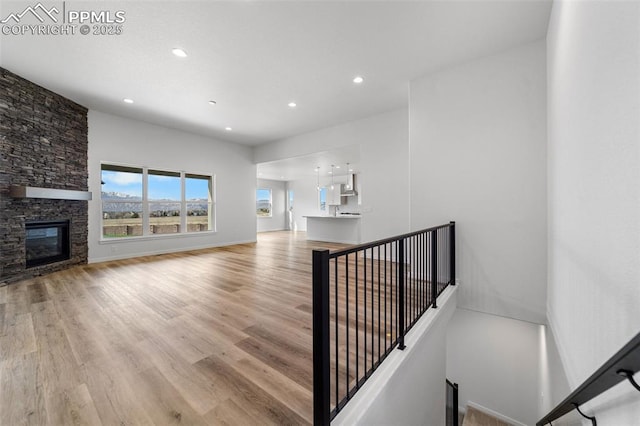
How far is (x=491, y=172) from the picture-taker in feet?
10.6

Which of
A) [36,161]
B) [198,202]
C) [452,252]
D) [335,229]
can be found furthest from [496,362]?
[36,161]

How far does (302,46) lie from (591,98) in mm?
2803

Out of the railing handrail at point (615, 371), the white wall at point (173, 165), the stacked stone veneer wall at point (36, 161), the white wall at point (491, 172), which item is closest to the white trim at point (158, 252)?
the white wall at point (173, 165)

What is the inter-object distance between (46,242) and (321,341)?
599cm

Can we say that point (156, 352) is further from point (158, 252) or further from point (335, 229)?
point (335, 229)

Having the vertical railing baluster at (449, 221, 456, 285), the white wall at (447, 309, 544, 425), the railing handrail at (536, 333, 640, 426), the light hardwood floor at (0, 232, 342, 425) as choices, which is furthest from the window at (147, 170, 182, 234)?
the railing handrail at (536, 333, 640, 426)

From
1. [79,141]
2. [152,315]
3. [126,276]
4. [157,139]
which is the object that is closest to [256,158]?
[157,139]

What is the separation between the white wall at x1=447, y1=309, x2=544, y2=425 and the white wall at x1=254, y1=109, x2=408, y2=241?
6.96ft

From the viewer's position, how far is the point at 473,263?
3.36 meters

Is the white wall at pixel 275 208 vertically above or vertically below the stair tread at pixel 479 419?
above

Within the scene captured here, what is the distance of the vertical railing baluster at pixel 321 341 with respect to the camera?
1.20 meters

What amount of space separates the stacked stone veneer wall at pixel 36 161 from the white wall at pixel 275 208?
774 cm

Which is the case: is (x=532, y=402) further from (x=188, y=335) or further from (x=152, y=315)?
(x=152, y=315)

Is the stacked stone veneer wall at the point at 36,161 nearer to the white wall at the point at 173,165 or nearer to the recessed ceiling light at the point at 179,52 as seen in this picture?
the white wall at the point at 173,165
